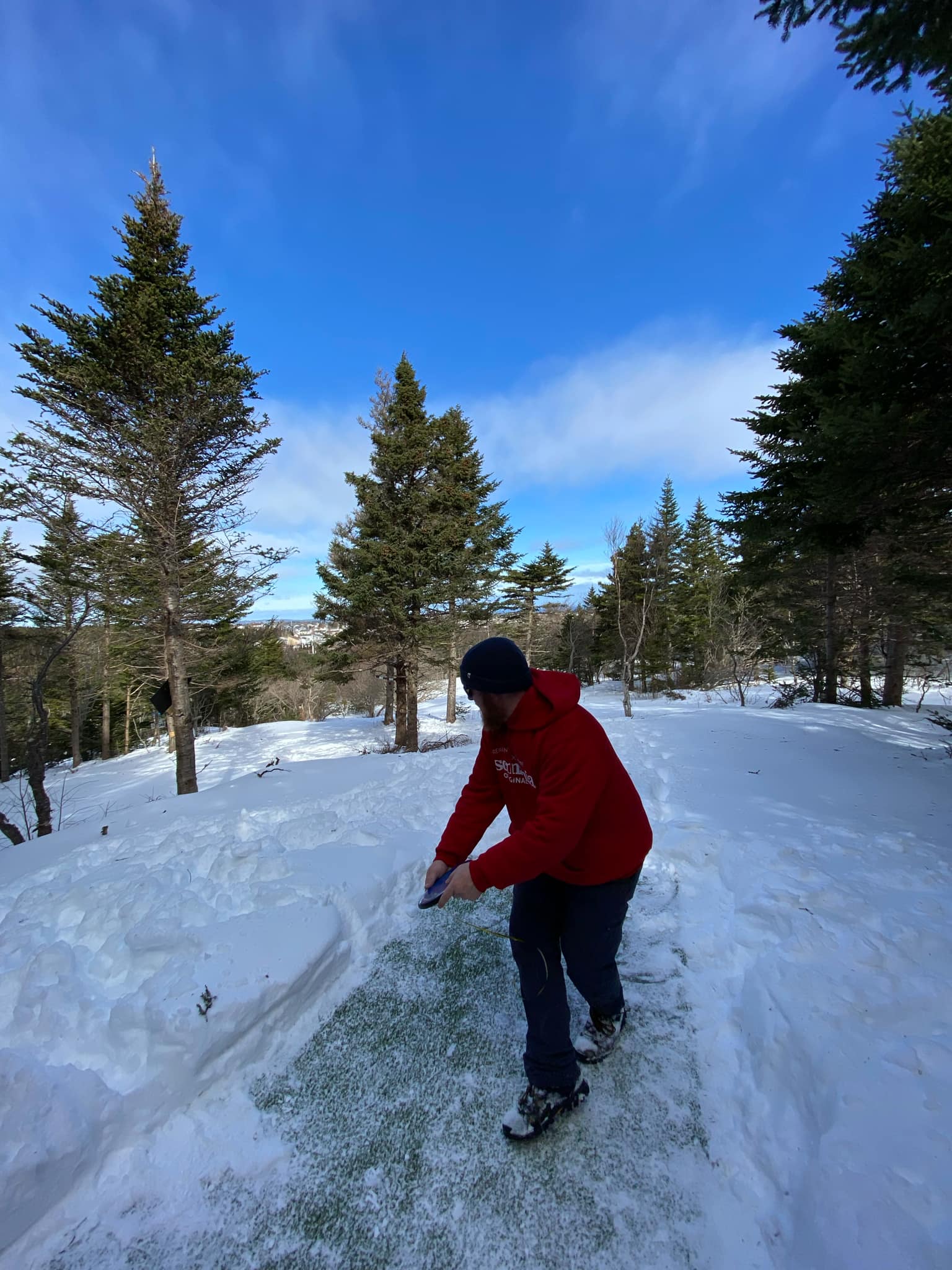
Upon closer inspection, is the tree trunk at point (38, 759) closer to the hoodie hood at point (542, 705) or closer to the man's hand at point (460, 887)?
the man's hand at point (460, 887)

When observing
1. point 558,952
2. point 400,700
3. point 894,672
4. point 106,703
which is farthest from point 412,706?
point 106,703

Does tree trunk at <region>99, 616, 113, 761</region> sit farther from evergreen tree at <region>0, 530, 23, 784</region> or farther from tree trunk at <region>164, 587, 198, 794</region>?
tree trunk at <region>164, 587, 198, 794</region>

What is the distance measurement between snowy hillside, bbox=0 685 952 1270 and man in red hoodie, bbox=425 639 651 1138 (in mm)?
281

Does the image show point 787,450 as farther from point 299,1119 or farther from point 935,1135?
point 299,1119

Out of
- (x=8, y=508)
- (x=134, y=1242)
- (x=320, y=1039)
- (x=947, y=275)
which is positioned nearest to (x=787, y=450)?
(x=947, y=275)

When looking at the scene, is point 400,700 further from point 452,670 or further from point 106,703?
point 106,703

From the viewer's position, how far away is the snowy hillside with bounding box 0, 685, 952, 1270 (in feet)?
4.63

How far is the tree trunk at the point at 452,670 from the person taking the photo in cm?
1460

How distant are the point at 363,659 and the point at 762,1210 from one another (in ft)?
43.9

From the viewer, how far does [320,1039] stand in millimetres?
2115

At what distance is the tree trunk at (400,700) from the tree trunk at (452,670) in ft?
6.00

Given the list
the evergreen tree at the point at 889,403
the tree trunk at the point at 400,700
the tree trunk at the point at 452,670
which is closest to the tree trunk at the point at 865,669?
the evergreen tree at the point at 889,403

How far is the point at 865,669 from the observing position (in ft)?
44.3

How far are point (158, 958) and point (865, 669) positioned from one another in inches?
674
